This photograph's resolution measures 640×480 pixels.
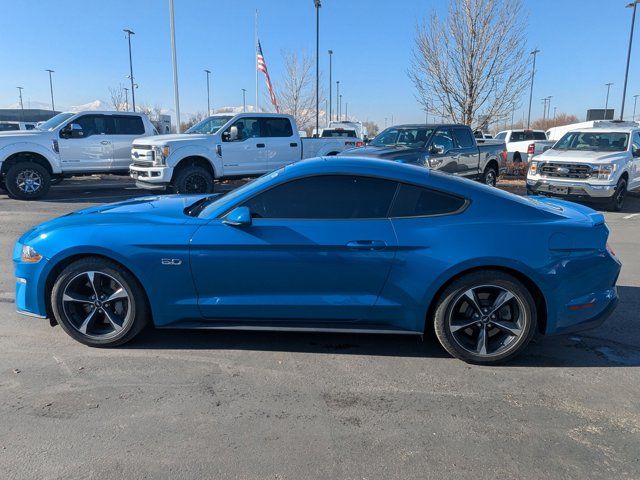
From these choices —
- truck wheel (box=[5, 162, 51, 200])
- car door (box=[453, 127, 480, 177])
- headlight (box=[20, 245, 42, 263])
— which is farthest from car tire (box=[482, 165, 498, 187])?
headlight (box=[20, 245, 42, 263])

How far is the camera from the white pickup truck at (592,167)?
11.0 meters

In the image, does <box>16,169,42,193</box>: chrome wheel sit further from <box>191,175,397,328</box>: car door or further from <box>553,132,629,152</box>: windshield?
<box>553,132,629,152</box>: windshield

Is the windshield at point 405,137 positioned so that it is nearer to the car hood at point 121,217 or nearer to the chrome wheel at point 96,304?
the car hood at point 121,217

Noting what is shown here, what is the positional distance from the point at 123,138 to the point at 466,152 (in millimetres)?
8683

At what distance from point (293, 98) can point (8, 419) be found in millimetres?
33270

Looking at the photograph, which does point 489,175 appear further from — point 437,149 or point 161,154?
point 161,154

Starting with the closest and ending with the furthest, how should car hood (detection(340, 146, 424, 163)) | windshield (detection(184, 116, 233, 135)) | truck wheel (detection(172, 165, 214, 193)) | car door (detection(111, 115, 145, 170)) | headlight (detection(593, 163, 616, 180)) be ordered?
car hood (detection(340, 146, 424, 163))
headlight (detection(593, 163, 616, 180))
truck wheel (detection(172, 165, 214, 193))
windshield (detection(184, 116, 233, 135))
car door (detection(111, 115, 145, 170))

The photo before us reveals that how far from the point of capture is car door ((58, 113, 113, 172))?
12.2 metres

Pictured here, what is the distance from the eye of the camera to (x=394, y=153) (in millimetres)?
10031

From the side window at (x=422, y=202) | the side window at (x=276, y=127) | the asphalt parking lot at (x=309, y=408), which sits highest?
the side window at (x=276, y=127)

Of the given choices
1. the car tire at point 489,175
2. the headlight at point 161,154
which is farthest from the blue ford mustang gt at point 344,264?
the car tire at point 489,175

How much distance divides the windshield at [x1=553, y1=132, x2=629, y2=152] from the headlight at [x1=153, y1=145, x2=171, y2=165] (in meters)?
9.49

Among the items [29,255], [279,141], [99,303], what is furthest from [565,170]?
[29,255]

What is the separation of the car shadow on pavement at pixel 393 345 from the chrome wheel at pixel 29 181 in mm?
9475
